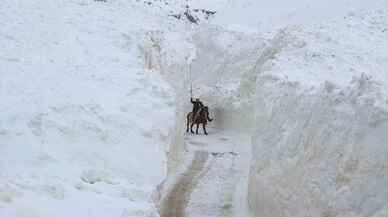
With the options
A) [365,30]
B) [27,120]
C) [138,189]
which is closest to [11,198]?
[138,189]

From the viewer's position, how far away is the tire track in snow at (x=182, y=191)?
37.7 ft

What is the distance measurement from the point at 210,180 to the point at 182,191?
4.92ft

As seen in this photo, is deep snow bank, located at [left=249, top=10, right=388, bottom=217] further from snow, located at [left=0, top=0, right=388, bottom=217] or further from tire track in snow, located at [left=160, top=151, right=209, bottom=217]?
tire track in snow, located at [left=160, top=151, right=209, bottom=217]

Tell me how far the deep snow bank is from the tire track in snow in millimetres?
1495

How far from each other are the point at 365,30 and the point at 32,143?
49.2 feet

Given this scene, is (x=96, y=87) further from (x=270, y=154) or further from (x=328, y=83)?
(x=328, y=83)

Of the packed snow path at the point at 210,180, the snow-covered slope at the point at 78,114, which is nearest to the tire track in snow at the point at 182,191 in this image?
the packed snow path at the point at 210,180

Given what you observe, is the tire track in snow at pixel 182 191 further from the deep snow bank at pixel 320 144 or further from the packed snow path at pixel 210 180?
the deep snow bank at pixel 320 144

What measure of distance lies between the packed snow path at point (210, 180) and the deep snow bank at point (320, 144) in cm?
94

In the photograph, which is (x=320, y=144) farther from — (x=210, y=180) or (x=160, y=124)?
(x=210, y=180)

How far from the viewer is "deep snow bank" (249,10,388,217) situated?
7.30 m

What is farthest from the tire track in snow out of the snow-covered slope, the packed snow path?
the snow-covered slope

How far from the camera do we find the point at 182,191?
13078mm

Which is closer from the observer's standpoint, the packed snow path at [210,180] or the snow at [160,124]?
the snow at [160,124]
